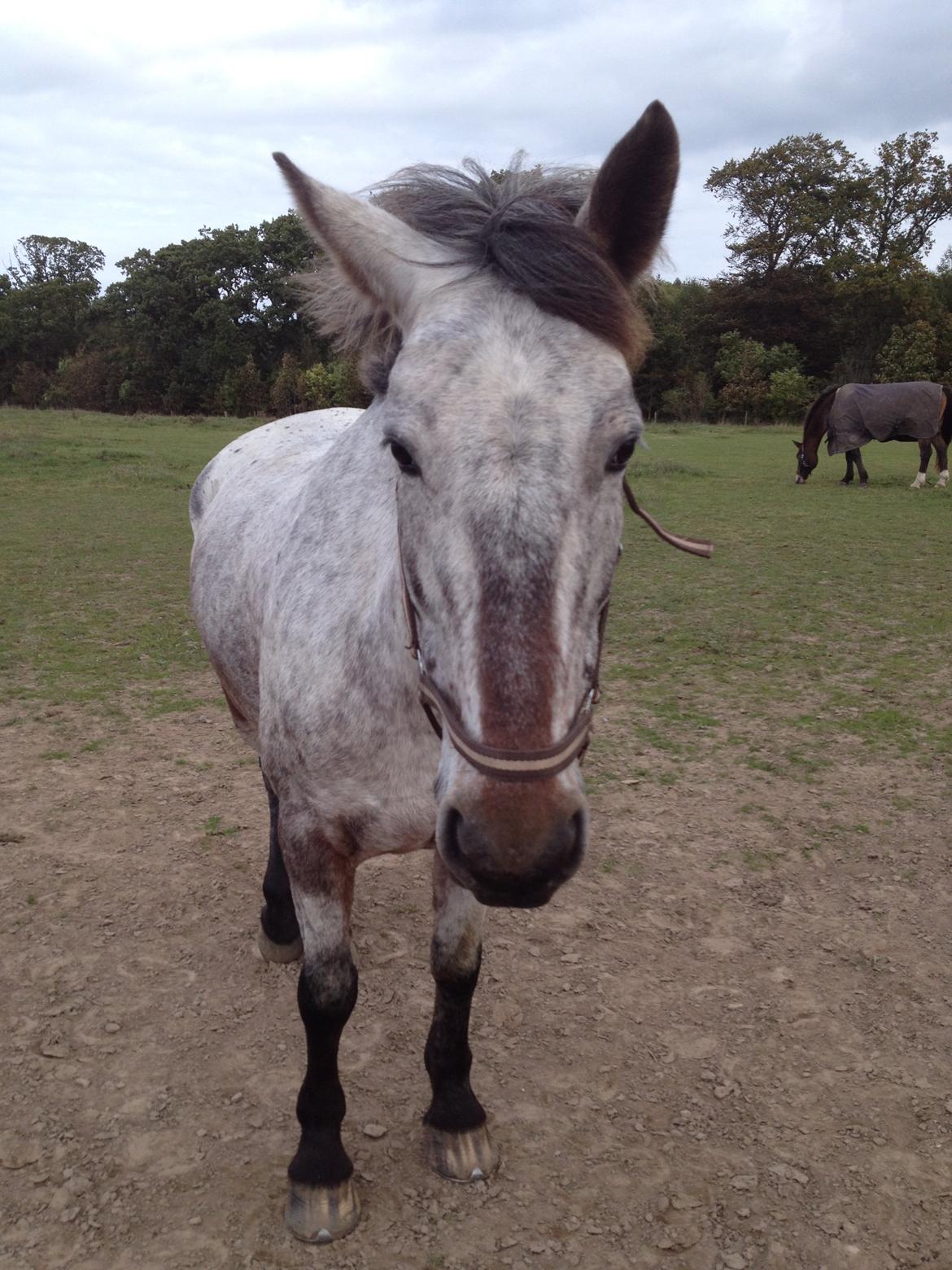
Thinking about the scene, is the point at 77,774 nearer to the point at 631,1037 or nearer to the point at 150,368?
the point at 631,1037

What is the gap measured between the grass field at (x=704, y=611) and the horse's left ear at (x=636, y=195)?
0.55 metres

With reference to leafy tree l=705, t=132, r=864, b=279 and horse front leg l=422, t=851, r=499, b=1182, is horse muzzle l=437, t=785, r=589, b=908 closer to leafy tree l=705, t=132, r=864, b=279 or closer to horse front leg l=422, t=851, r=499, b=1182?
horse front leg l=422, t=851, r=499, b=1182

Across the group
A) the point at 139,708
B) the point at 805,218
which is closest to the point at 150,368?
the point at 805,218

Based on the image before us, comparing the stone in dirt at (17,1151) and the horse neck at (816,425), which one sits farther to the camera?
the horse neck at (816,425)

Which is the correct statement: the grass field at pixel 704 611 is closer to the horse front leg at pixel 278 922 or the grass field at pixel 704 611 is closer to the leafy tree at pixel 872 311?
the horse front leg at pixel 278 922

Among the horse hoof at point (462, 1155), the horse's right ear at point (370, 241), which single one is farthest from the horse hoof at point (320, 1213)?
the horse's right ear at point (370, 241)

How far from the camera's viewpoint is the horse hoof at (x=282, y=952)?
3.36 metres

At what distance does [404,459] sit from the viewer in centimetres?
172

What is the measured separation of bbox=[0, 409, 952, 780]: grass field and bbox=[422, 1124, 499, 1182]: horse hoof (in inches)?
77.8

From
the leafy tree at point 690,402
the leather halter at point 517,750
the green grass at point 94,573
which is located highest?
the leafy tree at point 690,402

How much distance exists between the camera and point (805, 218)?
39.8 metres

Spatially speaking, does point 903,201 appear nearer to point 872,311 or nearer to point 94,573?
point 872,311

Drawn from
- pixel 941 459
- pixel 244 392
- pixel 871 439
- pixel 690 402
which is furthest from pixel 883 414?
pixel 244 392

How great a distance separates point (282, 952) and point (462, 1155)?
1174mm
